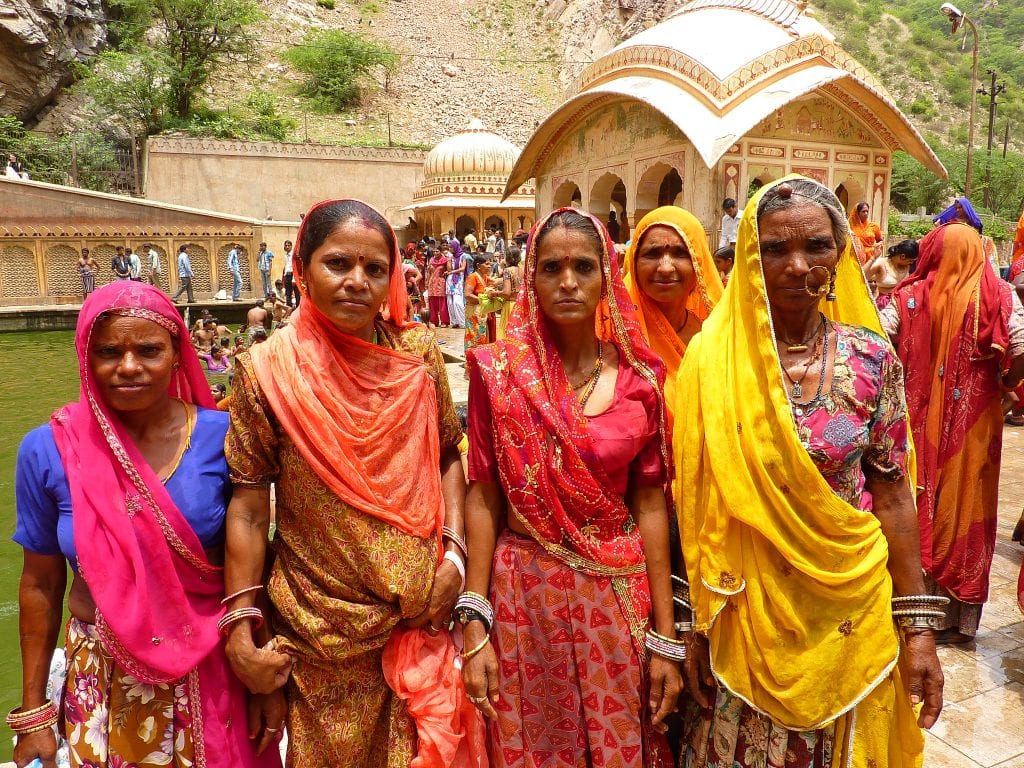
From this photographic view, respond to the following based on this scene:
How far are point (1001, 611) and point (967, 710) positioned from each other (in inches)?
39.4

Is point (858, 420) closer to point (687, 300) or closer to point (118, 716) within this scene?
point (687, 300)

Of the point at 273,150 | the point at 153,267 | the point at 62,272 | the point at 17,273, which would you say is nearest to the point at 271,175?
the point at 273,150

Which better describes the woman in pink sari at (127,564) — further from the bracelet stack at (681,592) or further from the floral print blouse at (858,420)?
the floral print blouse at (858,420)

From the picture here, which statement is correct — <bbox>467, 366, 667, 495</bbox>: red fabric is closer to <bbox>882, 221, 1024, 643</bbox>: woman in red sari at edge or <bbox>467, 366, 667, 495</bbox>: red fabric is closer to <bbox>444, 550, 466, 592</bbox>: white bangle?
<bbox>444, 550, 466, 592</bbox>: white bangle

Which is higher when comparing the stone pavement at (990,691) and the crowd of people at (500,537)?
the crowd of people at (500,537)

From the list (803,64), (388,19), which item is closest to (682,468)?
(803,64)

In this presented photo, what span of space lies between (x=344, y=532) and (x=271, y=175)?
2663 cm

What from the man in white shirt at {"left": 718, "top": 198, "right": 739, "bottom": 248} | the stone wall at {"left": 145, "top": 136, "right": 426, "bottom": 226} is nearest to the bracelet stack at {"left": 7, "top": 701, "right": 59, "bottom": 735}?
the man in white shirt at {"left": 718, "top": 198, "right": 739, "bottom": 248}

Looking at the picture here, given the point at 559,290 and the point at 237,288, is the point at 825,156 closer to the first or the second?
the point at 559,290

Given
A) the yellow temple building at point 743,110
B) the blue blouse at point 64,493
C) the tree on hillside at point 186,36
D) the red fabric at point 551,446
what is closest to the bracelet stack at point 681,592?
the red fabric at point 551,446

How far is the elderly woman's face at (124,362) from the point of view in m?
1.54

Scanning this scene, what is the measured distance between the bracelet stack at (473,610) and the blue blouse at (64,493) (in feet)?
1.89

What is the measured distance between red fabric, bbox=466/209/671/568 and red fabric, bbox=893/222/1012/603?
1966 mm

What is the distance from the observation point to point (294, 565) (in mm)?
1607
